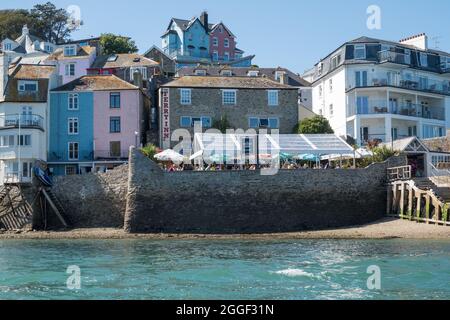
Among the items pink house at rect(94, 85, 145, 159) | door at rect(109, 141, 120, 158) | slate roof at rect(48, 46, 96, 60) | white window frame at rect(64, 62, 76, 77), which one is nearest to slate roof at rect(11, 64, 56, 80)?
pink house at rect(94, 85, 145, 159)

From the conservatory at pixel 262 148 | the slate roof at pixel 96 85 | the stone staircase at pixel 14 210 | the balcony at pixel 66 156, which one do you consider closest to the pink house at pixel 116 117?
the slate roof at pixel 96 85

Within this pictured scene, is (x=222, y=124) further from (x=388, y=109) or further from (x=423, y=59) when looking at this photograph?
(x=423, y=59)

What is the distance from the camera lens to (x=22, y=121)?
50.1m

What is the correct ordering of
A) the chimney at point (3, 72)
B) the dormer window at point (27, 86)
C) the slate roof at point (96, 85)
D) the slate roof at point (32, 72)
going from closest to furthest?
the chimney at point (3, 72), the dormer window at point (27, 86), the slate roof at point (32, 72), the slate roof at point (96, 85)

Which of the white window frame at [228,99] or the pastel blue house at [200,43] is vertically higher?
the pastel blue house at [200,43]

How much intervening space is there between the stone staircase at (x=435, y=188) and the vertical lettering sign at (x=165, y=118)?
21.0 meters

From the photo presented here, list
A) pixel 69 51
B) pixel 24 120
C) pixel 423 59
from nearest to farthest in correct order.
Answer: pixel 24 120 < pixel 423 59 < pixel 69 51

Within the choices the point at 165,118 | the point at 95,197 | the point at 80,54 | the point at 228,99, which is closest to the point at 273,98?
the point at 228,99

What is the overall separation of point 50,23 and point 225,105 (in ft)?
168

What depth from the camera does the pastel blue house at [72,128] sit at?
53031 mm

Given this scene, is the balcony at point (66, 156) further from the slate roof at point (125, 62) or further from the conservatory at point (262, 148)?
the slate roof at point (125, 62)

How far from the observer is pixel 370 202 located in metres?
42.7
